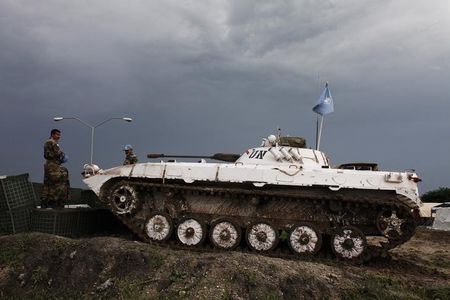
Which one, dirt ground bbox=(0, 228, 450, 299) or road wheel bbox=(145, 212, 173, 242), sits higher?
road wheel bbox=(145, 212, 173, 242)

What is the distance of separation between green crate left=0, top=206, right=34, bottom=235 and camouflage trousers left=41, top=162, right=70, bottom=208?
89cm

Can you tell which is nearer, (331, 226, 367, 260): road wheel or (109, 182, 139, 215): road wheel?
(331, 226, 367, 260): road wheel

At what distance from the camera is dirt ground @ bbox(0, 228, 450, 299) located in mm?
9062

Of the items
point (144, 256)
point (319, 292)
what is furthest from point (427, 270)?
point (144, 256)

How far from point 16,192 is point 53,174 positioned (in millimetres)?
1133

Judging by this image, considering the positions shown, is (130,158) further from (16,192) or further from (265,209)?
(265,209)

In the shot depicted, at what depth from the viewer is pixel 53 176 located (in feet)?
47.6

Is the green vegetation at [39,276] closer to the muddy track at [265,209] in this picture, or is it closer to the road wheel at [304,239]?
the muddy track at [265,209]

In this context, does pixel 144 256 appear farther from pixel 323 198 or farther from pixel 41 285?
pixel 323 198

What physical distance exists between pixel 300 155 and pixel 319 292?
5.48m

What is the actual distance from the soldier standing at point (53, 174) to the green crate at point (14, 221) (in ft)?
3.01

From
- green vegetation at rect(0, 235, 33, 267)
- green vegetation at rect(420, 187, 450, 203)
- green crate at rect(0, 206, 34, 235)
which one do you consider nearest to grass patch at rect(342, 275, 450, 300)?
green vegetation at rect(0, 235, 33, 267)

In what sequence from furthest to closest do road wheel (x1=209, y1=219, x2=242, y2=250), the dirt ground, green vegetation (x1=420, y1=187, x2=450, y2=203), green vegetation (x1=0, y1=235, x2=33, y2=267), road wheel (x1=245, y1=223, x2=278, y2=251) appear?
green vegetation (x1=420, y1=187, x2=450, y2=203), road wheel (x1=209, y1=219, x2=242, y2=250), road wheel (x1=245, y1=223, x2=278, y2=251), green vegetation (x1=0, y1=235, x2=33, y2=267), the dirt ground

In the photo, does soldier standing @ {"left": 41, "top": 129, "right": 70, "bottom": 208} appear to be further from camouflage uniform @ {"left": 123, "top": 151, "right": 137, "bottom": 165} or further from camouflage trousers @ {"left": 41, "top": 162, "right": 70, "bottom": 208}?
camouflage uniform @ {"left": 123, "top": 151, "right": 137, "bottom": 165}
